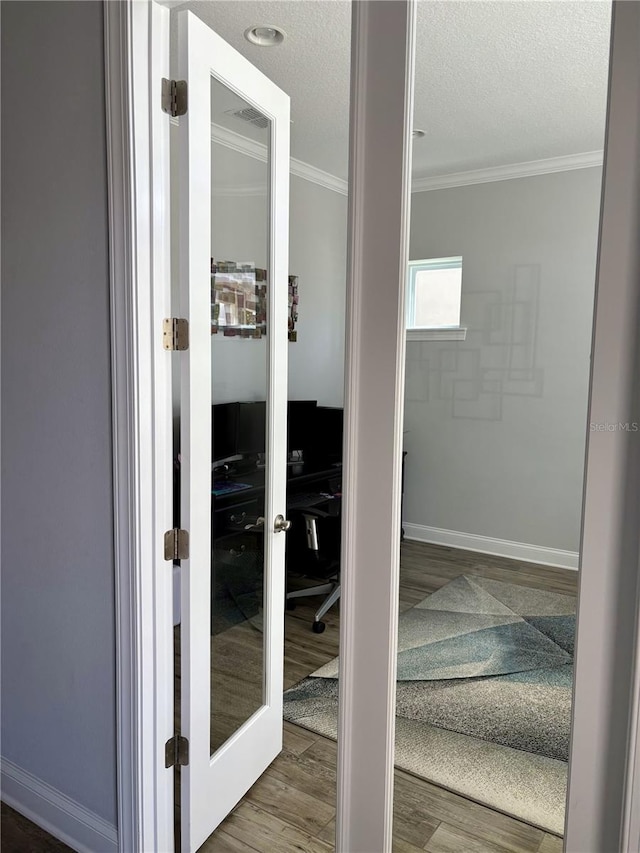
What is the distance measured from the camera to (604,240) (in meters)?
0.90

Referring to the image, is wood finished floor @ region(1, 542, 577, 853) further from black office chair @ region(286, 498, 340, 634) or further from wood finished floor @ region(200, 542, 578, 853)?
black office chair @ region(286, 498, 340, 634)

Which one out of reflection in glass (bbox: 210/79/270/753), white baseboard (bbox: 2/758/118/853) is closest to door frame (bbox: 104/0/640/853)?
white baseboard (bbox: 2/758/118/853)

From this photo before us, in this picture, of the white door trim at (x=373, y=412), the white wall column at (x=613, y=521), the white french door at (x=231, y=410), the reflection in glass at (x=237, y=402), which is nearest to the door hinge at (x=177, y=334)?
the white french door at (x=231, y=410)

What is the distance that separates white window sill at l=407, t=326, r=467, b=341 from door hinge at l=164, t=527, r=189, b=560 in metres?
0.86

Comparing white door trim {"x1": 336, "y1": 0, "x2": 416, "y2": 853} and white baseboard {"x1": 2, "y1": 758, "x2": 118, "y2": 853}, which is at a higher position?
white door trim {"x1": 336, "y1": 0, "x2": 416, "y2": 853}

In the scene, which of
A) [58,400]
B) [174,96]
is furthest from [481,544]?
[174,96]

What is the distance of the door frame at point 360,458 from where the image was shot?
900 millimetres

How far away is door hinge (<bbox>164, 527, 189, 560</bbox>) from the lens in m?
1.59

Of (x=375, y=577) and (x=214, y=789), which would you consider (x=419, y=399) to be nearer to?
(x=375, y=577)

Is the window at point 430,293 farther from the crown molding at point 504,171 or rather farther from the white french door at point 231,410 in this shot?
the white french door at point 231,410

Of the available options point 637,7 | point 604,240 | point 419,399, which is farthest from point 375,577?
point 637,7

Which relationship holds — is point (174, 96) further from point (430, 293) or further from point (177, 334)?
point (430, 293)

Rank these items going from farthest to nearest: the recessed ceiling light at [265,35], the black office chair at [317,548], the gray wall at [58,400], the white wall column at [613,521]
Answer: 1. the black office chair at [317,548]
2. the recessed ceiling light at [265,35]
3. the gray wall at [58,400]
4. the white wall column at [613,521]

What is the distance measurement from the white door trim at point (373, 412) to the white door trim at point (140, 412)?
0.57m
